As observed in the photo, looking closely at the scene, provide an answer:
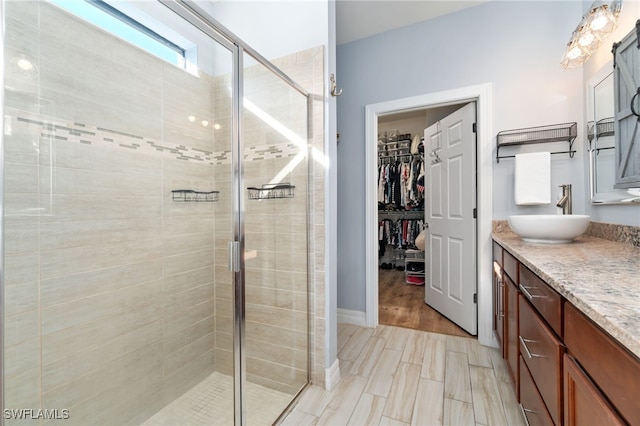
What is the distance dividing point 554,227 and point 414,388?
4.05 ft

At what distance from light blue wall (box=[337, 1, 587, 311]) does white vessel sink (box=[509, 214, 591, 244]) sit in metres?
0.59

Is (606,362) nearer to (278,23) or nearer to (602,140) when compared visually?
(602,140)

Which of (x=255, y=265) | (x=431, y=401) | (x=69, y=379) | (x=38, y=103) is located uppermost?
(x=38, y=103)

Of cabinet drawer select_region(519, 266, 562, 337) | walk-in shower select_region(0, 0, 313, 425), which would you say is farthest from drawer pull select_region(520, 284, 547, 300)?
walk-in shower select_region(0, 0, 313, 425)

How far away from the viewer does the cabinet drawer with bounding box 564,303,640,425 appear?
1.73 feet

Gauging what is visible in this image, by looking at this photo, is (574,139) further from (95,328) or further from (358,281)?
(95,328)

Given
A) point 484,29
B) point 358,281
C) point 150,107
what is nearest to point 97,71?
point 150,107

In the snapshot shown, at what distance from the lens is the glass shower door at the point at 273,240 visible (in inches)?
59.3

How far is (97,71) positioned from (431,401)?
96.5 inches

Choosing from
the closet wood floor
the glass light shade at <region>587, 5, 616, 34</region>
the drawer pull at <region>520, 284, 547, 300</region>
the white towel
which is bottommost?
the closet wood floor

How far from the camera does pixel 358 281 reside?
9.00 ft

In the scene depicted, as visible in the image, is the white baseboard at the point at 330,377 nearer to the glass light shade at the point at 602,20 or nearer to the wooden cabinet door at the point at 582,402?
the wooden cabinet door at the point at 582,402

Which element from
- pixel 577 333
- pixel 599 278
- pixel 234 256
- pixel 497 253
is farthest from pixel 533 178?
pixel 234 256

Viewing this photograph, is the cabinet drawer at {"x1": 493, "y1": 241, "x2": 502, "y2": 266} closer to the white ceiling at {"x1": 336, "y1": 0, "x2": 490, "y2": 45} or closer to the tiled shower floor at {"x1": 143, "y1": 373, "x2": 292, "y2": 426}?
the tiled shower floor at {"x1": 143, "y1": 373, "x2": 292, "y2": 426}
